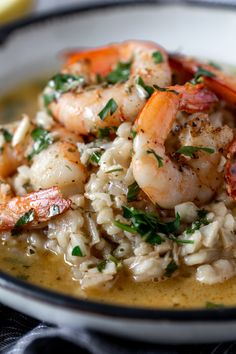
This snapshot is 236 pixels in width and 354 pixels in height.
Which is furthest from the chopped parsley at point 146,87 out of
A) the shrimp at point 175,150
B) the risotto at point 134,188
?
the shrimp at point 175,150

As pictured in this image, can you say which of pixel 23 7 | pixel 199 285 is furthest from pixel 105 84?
pixel 23 7

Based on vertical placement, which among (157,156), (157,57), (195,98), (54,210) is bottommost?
(54,210)

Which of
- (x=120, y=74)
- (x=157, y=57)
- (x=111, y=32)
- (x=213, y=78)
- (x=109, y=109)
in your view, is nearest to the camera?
(x=109, y=109)

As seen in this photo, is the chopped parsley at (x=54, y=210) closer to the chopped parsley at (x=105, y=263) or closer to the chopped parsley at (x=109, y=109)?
the chopped parsley at (x=105, y=263)

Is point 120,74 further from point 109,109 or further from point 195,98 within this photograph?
point 195,98

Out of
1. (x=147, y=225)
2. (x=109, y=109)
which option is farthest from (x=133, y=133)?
(x=147, y=225)

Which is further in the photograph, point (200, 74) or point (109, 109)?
point (200, 74)
